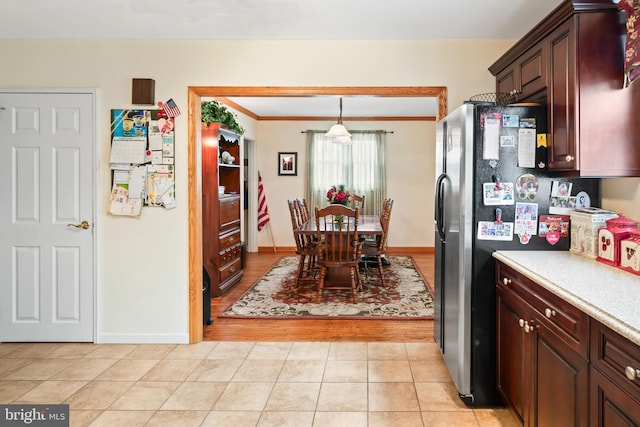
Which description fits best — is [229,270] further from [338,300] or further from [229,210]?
[338,300]

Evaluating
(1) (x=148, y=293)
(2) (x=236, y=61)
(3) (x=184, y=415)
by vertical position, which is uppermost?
(2) (x=236, y=61)

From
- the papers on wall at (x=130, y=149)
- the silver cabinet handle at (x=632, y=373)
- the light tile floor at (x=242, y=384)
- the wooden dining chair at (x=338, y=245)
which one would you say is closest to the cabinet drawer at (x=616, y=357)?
the silver cabinet handle at (x=632, y=373)

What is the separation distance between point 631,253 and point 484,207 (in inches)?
27.7

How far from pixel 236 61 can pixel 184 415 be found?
2.54m

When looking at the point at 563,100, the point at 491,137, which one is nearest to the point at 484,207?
the point at 491,137

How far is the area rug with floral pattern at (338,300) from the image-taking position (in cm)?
420

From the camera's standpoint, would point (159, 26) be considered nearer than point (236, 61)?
Yes

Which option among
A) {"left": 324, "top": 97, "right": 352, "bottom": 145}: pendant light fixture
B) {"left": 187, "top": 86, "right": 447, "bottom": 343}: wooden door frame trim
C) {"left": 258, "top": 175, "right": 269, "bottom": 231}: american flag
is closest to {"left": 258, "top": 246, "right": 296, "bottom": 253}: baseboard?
{"left": 258, "top": 175, "right": 269, "bottom": 231}: american flag

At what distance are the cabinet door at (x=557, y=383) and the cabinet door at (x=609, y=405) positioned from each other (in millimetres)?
48

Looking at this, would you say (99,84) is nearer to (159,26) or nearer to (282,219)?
(159,26)

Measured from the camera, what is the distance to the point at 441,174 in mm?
2867

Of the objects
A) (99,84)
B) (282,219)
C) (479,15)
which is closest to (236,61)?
(99,84)

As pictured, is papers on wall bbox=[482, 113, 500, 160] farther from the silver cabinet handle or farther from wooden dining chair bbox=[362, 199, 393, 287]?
wooden dining chair bbox=[362, 199, 393, 287]

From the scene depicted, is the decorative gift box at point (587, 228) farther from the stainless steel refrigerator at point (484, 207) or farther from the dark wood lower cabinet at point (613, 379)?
the dark wood lower cabinet at point (613, 379)
